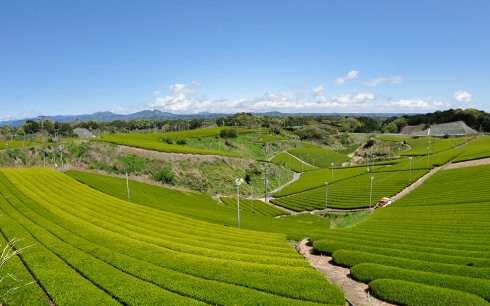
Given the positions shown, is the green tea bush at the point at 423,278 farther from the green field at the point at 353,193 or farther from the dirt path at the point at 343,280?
the green field at the point at 353,193

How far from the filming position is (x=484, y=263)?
531 inches

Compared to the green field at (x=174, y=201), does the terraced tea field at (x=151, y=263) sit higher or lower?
higher

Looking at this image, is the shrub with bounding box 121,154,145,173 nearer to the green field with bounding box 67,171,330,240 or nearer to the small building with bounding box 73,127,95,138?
the green field with bounding box 67,171,330,240

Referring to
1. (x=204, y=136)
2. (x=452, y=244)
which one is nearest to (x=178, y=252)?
(x=452, y=244)

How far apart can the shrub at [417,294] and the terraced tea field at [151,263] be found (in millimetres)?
2083

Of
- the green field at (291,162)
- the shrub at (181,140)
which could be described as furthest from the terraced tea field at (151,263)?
the green field at (291,162)

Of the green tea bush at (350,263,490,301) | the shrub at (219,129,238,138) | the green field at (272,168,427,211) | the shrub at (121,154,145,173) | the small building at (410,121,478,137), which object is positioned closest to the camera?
the green tea bush at (350,263,490,301)

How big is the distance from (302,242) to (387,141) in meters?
149

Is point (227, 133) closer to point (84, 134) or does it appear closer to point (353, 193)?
point (84, 134)

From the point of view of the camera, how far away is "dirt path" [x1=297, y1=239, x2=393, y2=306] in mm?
11812

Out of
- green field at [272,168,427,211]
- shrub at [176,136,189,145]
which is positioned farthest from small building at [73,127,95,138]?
green field at [272,168,427,211]

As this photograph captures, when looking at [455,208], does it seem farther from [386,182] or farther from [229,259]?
[229,259]

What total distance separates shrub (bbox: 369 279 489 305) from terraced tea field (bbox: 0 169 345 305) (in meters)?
2.08

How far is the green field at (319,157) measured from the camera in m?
126
